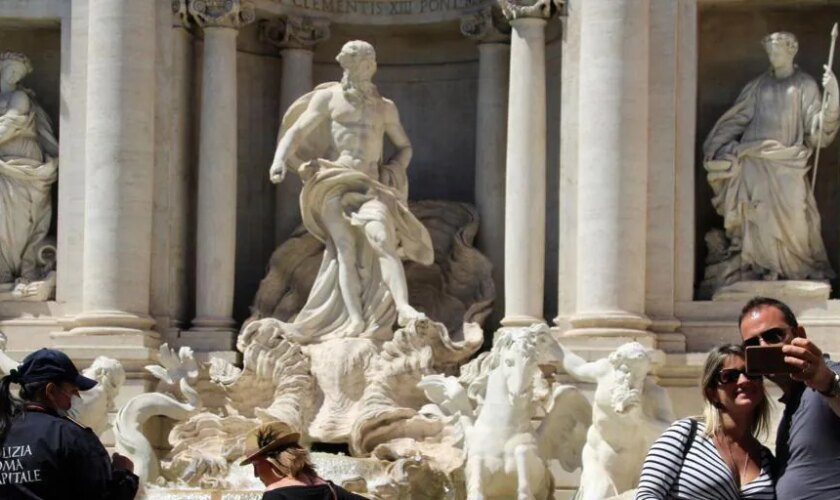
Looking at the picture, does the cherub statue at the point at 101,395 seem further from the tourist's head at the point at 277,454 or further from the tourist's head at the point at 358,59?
the tourist's head at the point at 277,454

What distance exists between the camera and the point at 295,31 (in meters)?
21.4

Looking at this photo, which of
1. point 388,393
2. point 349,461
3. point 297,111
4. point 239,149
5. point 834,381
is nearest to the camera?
point 834,381

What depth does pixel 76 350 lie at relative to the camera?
19344mm

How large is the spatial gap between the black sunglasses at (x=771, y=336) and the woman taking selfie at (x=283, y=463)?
168 centimetres

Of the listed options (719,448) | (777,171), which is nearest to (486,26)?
(777,171)

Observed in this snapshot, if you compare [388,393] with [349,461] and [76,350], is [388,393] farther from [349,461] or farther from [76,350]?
[76,350]

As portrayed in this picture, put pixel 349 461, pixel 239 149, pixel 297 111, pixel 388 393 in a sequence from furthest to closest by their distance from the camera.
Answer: pixel 239 149, pixel 297 111, pixel 388 393, pixel 349 461

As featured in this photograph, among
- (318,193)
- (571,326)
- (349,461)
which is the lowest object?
(349,461)

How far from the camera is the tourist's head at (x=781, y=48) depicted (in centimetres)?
1933

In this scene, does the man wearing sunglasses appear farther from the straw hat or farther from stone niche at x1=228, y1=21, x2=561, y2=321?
stone niche at x1=228, y1=21, x2=561, y2=321

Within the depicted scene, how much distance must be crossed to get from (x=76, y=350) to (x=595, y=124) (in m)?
5.77

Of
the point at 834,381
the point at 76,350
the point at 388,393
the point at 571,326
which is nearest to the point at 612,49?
the point at 571,326

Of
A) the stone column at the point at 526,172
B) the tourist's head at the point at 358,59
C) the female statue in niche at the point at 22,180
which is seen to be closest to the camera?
the stone column at the point at 526,172

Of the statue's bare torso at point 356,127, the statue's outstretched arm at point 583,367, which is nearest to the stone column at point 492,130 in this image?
the statue's bare torso at point 356,127
